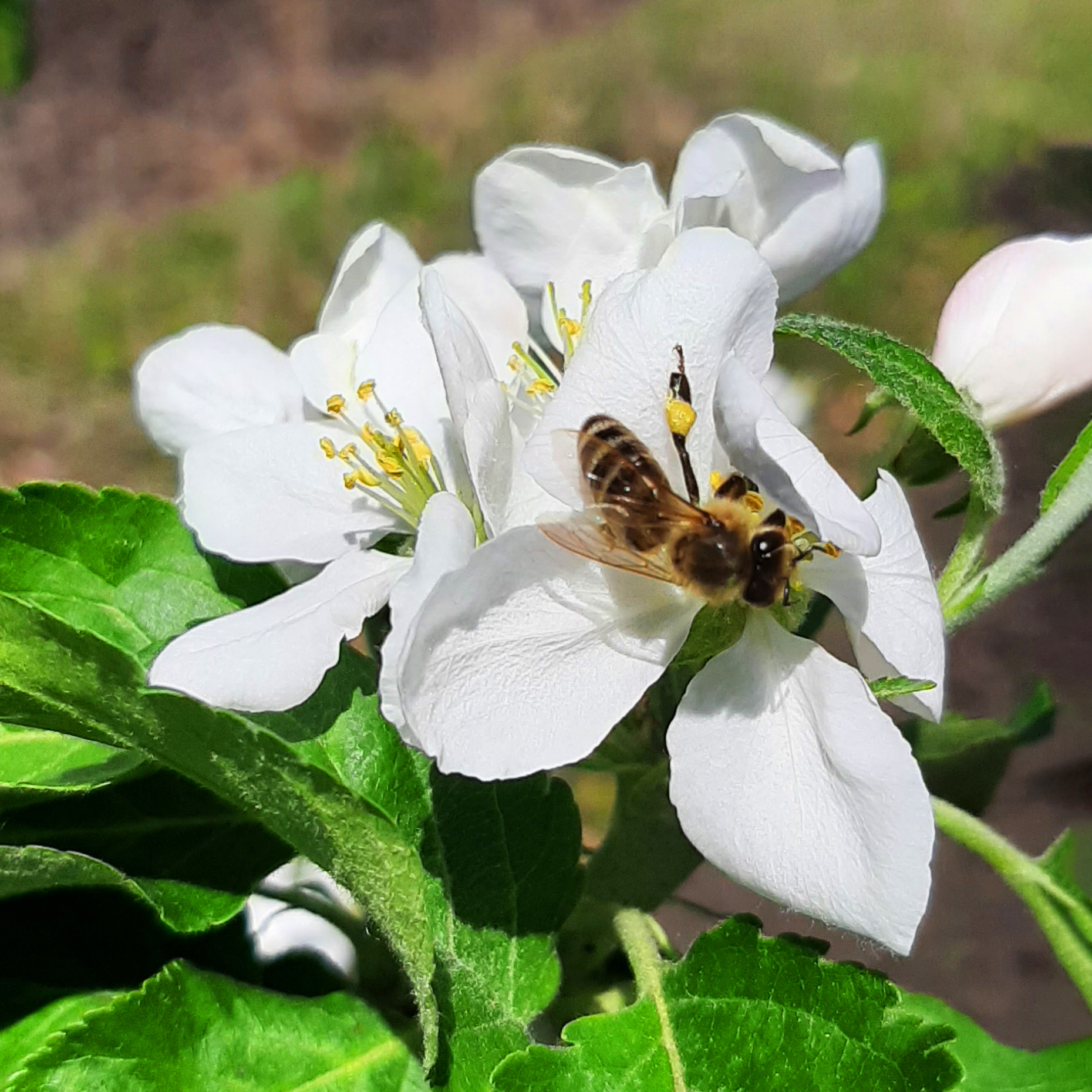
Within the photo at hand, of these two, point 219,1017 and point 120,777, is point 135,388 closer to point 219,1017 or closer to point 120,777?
point 120,777

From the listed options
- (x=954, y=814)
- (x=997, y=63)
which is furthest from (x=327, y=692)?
(x=997, y=63)

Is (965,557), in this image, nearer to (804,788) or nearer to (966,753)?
(804,788)

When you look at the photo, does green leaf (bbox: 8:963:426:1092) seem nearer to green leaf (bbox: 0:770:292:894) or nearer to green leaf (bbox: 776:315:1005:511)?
green leaf (bbox: 0:770:292:894)

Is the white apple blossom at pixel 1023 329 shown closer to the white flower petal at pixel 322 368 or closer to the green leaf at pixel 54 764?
the white flower petal at pixel 322 368

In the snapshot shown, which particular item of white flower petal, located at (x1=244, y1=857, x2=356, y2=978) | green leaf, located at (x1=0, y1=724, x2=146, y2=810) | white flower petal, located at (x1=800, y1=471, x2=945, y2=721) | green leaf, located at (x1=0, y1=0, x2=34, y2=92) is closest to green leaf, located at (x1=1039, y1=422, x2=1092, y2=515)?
white flower petal, located at (x1=800, y1=471, x2=945, y2=721)

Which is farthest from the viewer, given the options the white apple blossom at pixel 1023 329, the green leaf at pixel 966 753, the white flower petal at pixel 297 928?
the white flower petal at pixel 297 928

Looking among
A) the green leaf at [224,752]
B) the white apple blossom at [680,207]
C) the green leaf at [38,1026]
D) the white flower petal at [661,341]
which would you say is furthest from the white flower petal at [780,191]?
the green leaf at [38,1026]

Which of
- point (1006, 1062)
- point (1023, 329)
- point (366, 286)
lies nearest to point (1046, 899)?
point (1006, 1062)
